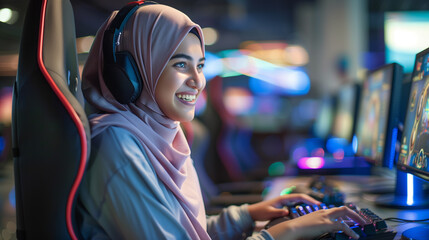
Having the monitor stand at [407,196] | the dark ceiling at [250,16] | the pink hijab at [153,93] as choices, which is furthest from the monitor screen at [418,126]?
the dark ceiling at [250,16]

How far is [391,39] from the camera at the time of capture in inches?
99.7

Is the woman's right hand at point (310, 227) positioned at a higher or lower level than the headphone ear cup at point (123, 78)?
lower

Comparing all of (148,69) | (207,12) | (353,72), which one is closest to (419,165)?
(148,69)

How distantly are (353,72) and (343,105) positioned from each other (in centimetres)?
306

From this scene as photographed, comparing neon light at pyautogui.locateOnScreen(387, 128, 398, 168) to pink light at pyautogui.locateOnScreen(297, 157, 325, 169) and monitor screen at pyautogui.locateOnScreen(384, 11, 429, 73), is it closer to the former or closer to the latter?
pink light at pyautogui.locateOnScreen(297, 157, 325, 169)

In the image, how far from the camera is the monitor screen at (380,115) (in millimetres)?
1316

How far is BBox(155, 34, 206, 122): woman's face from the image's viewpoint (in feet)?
3.17

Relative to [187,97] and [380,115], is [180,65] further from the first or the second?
[380,115]

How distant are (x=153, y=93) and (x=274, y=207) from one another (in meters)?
0.56

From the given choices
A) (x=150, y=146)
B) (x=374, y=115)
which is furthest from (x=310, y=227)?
(x=374, y=115)

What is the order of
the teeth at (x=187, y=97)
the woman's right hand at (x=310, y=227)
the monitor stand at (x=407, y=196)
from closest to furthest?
the woman's right hand at (x=310, y=227) → the teeth at (x=187, y=97) → the monitor stand at (x=407, y=196)

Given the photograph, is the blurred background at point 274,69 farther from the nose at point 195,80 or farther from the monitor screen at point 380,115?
the nose at point 195,80

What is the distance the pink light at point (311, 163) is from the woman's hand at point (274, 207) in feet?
2.49

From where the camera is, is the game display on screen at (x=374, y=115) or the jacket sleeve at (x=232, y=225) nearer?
the jacket sleeve at (x=232, y=225)
